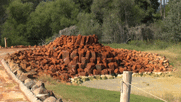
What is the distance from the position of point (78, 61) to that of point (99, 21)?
15485 millimetres

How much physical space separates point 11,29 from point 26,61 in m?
18.1

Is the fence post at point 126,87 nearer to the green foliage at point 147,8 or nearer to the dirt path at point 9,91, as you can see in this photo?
the dirt path at point 9,91

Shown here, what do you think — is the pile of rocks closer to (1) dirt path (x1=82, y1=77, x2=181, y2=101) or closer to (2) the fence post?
(2) the fence post

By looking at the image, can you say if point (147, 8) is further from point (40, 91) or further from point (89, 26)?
point (40, 91)

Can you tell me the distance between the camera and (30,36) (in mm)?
26062

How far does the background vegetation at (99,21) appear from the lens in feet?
65.2

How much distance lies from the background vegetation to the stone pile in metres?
8.45

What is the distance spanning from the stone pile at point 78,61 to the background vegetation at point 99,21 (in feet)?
27.7

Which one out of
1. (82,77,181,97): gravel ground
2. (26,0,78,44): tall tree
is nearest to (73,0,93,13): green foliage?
(26,0,78,44): tall tree

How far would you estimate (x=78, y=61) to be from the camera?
32.2ft

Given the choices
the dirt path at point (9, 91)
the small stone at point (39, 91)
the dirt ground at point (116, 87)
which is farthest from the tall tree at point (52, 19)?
the small stone at point (39, 91)

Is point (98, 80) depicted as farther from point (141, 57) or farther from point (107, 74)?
point (141, 57)

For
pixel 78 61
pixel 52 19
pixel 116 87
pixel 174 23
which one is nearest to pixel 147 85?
pixel 116 87

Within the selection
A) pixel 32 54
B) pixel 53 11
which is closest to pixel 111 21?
pixel 53 11
